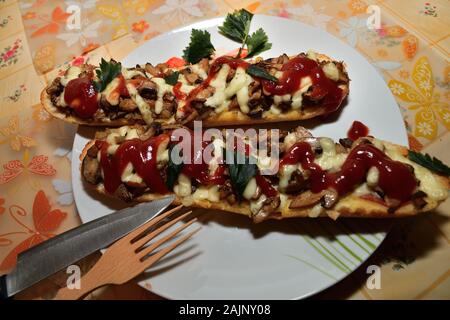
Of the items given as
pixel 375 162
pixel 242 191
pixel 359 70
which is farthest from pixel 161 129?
pixel 359 70

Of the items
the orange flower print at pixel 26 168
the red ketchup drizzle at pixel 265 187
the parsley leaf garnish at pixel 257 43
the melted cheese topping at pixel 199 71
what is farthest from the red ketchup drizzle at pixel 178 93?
the orange flower print at pixel 26 168

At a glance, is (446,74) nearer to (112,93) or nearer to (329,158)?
(329,158)

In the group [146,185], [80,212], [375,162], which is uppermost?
[375,162]

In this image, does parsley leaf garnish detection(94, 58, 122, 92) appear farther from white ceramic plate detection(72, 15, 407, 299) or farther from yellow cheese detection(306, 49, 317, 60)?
yellow cheese detection(306, 49, 317, 60)

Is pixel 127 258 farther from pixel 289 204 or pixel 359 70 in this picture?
pixel 359 70

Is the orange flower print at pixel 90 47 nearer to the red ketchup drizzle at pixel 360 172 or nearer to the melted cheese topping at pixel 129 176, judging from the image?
the melted cheese topping at pixel 129 176
